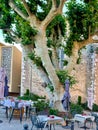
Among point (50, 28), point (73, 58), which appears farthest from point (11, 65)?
point (73, 58)

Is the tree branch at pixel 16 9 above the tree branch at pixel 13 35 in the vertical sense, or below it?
above

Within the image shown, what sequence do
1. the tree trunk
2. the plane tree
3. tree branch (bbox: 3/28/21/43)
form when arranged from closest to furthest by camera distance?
the plane tree, the tree trunk, tree branch (bbox: 3/28/21/43)

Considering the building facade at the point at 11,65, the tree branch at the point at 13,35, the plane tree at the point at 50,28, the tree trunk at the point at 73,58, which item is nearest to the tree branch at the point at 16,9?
the plane tree at the point at 50,28

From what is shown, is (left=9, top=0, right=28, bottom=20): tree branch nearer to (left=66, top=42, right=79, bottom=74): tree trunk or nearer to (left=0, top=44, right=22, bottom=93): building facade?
(left=66, top=42, right=79, bottom=74): tree trunk

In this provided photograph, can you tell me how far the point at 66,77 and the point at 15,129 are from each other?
14.8 ft

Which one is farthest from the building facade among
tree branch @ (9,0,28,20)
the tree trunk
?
tree branch @ (9,0,28,20)

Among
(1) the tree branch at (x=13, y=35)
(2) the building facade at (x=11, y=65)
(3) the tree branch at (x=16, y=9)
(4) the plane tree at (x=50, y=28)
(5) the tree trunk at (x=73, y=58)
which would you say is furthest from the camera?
(2) the building facade at (x=11, y=65)

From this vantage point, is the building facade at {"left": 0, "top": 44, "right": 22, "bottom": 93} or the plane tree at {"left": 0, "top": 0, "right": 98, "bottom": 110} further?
the building facade at {"left": 0, "top": 44, "right": 22, "bottom": 93}

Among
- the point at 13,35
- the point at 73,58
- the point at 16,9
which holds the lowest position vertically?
the point at 73,58

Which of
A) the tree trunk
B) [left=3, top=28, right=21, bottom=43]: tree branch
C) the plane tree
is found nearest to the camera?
the plane tree

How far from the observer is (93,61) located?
2288cm

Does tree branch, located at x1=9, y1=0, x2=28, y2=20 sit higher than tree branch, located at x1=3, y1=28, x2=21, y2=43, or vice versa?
tree branch, located at x1=9, y1=0, x2=28, y2=20

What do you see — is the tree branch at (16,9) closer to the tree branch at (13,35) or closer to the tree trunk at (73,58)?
the tree branch at (13,35)

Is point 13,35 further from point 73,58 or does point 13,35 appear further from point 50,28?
point 73,58
